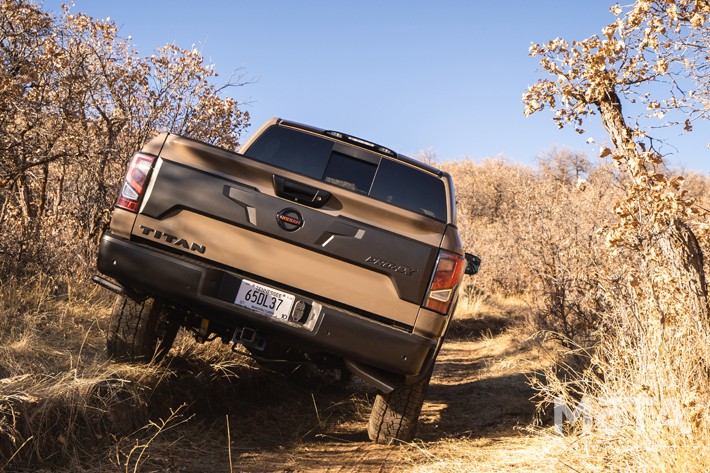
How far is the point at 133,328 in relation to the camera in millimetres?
4609

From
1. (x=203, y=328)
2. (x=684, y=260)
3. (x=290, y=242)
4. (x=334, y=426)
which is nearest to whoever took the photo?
(x=290, y=242)

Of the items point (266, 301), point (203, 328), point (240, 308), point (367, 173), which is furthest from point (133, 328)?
point (367, 173)

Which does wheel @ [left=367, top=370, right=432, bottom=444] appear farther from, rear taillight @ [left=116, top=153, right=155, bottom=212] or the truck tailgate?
rear taillight @ [left=116, top=153, right=155, bottom=212]

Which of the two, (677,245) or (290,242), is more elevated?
(677,245)

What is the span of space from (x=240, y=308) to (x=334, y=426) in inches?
71.5

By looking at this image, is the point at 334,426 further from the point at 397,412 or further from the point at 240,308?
the point at 240,308

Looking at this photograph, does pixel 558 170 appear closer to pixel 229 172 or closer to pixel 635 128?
pixel 635 128

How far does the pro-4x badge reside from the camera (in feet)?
12.9

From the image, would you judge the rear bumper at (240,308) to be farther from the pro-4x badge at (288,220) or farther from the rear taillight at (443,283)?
the pro-4x badge at (288,220)

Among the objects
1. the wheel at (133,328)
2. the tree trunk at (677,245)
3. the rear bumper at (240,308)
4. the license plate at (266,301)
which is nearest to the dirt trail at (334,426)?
the wheel at (133,328)

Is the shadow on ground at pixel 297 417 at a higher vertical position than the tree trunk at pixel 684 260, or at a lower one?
lower

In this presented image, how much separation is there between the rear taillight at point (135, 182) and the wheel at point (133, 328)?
0.84m

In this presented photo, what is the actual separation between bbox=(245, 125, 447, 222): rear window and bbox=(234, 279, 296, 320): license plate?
55.0 inches

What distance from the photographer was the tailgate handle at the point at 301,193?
3.96 m
